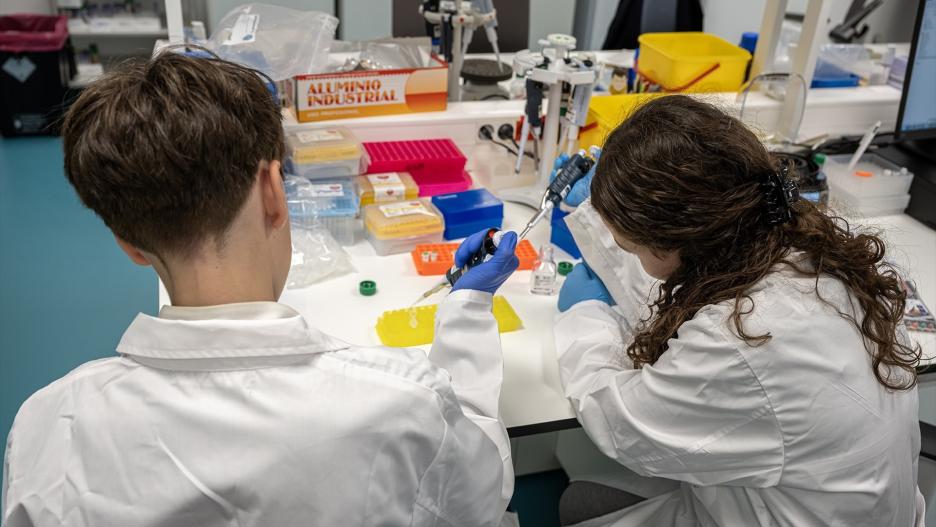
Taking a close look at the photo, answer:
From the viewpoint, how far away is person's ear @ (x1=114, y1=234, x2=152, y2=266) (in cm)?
87

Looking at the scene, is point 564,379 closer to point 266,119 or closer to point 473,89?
point 266,119

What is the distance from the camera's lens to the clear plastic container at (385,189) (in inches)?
71.8

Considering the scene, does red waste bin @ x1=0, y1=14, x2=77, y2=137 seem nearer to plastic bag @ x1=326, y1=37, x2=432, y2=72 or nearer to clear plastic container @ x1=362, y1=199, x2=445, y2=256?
plastic bag @ x1=326, y1=37, x2=432, y2=72

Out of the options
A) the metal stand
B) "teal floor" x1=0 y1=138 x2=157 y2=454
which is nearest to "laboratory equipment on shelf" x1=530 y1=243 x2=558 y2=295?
the metal stand

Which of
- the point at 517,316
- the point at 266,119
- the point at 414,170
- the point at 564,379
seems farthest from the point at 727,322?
the point at 414,170

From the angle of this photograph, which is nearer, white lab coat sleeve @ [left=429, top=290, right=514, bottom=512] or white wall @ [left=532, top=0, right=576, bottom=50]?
white lab coat sleeve @ [left=429, top=290, right=514, bottom=512]

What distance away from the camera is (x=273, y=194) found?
0.89 metres

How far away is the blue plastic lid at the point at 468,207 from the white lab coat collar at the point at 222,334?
3.16 feet

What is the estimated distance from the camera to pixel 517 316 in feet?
5.12

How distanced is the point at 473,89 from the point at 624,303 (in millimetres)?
1227

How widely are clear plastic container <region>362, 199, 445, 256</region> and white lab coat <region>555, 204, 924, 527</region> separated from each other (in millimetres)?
677

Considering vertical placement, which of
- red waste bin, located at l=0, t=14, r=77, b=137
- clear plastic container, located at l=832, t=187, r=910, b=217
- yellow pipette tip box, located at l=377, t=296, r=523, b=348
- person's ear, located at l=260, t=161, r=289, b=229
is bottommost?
red waste bin, located at l=0, t=14, r=77, b=137

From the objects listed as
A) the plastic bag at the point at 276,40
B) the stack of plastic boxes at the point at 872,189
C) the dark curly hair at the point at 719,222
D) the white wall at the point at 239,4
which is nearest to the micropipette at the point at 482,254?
the dark curly hair at the point at 719,222

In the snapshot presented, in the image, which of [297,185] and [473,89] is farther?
[473,89]
